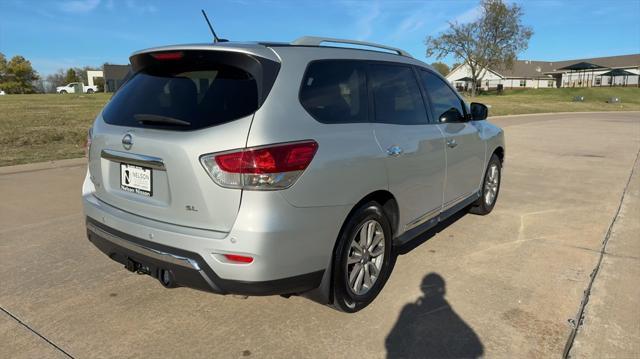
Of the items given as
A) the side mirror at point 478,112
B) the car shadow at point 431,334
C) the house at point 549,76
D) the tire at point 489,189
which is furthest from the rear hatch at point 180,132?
the house at point 549,76

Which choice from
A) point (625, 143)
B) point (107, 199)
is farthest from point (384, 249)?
point (625, 143)

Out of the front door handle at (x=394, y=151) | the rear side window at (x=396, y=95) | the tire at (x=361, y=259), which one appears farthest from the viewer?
the rear side window at (x=396, y=95)

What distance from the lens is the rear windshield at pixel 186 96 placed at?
8.75 feet

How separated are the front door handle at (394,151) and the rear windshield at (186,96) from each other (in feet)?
3.67

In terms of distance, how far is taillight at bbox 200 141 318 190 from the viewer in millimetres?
2512

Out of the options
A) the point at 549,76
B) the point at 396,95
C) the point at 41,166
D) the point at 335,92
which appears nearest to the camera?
the point at 335,92

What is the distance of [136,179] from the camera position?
291 centimetres

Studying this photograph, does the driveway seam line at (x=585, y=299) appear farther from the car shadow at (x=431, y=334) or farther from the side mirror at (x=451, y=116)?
the side mirror at (x=451, y=116)

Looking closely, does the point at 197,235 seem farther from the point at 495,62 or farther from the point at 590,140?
the point at 495,62

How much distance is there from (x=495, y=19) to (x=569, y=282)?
59.8 m

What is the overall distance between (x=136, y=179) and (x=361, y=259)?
155cm

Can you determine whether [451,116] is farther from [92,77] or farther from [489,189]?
[92,77]

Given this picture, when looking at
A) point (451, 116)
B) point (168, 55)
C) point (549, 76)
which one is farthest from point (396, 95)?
point (549, 76)

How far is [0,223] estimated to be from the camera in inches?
204
